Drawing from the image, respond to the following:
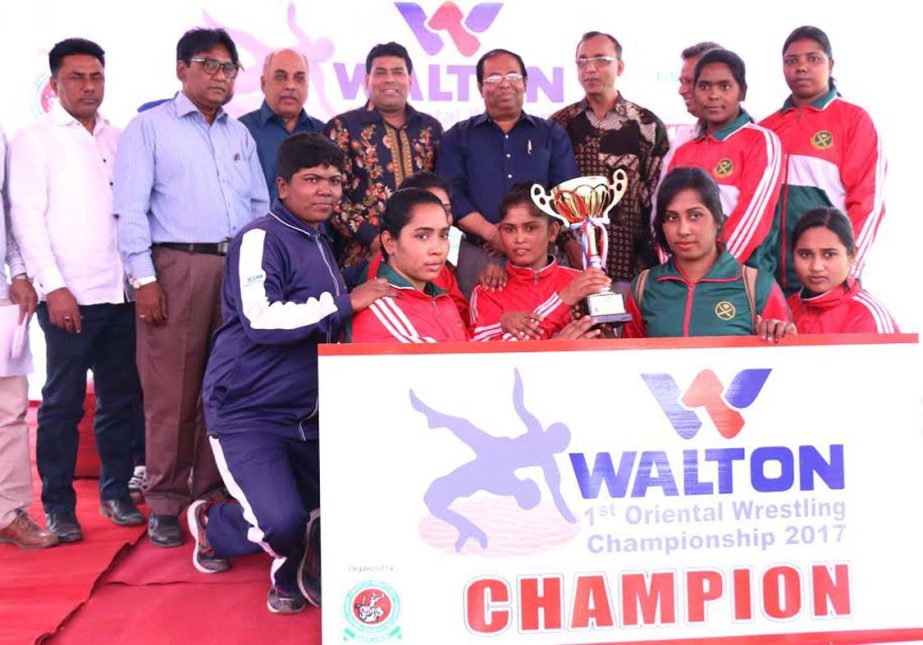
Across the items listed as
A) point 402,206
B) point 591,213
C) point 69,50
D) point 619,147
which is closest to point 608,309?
point 591,213

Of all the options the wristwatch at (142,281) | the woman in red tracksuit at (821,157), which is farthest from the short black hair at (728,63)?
the wristwatch at (142,281)

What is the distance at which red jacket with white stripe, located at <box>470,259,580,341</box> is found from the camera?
3.24 meters

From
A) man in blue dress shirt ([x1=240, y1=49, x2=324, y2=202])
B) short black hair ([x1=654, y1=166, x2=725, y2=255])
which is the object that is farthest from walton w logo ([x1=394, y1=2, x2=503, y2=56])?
short black hair ([x1=654, y1=166, x2=725, y2=255])

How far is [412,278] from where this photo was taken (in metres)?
2.84

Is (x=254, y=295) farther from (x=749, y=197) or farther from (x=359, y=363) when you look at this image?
(x=749, y=197)

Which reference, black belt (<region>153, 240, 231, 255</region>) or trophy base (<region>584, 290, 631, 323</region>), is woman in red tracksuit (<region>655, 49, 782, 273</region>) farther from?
black belt (<region>153, 240, 231, 255</region>)

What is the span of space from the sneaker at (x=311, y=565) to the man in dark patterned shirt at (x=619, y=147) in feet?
5.05

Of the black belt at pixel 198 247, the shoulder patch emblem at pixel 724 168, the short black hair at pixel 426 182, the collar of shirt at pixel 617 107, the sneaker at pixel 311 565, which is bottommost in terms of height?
the sneaker at pixel 311 565

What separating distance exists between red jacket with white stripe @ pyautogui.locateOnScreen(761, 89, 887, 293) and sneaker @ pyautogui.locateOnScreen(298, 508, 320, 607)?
1925 mm

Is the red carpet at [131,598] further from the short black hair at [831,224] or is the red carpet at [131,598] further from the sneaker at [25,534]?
the short black hair at [831,224]

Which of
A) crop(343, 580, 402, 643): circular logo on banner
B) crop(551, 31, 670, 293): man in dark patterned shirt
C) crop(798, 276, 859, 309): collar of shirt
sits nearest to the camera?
crop(343, 580, 402, 643): circular logo on banner

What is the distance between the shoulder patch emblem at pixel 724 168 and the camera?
11.4ft

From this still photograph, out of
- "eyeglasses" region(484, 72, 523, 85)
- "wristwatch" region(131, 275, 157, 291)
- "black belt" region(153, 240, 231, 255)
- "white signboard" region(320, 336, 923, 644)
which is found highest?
"eyeglasses" region(484, 72, 523, 85)

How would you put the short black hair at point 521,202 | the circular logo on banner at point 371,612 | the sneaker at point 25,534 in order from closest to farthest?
the circular logo on banner at point 371,612
the short black hair at point 521,202
the sneaker at point 25,534
